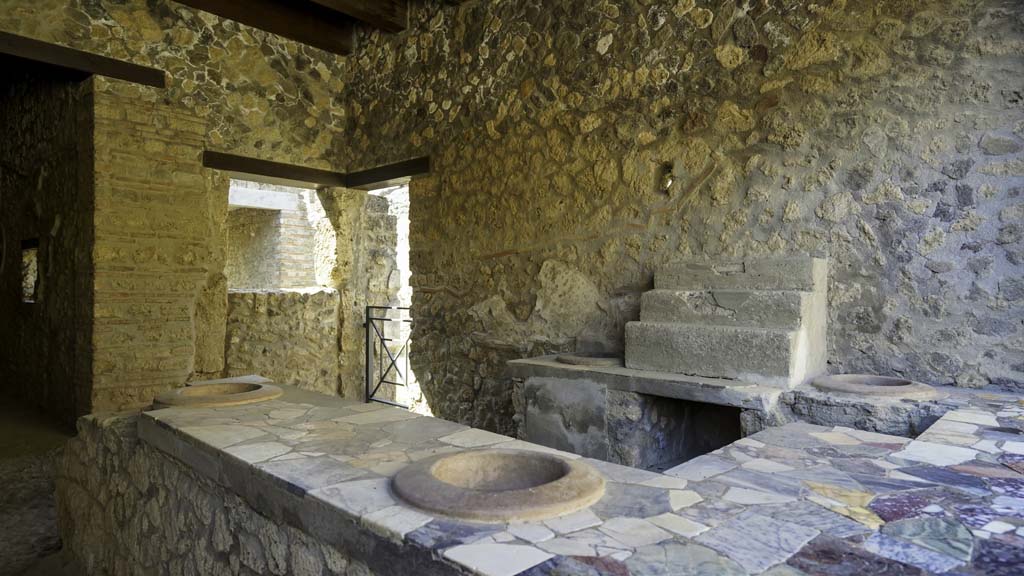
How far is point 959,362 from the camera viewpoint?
3.13 m

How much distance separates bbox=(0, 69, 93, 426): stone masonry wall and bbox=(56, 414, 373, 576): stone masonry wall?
59.3 inches

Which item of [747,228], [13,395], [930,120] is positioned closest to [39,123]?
[13,395]

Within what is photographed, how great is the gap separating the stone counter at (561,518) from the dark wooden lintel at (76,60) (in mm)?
3150

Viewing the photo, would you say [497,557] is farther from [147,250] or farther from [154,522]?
[147,250]

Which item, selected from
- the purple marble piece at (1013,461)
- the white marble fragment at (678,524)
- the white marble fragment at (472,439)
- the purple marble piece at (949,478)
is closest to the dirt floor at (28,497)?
the white marble fragment at (472,439)

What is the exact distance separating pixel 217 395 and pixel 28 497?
6.77 ft

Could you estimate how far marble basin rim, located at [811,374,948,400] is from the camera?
2871 mm

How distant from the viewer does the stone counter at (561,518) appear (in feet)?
4.75

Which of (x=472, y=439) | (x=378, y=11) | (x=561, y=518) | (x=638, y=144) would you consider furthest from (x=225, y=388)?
(x=378, y=11)

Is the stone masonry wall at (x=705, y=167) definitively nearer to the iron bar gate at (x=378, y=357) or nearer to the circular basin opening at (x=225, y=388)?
the iron bar gate at (x=378, y=357)

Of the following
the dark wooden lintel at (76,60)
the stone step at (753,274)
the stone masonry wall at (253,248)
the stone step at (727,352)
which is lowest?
the stone step at (727,352)

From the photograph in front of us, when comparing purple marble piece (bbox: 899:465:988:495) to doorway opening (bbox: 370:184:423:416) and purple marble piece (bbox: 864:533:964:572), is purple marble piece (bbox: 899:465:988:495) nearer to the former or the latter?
purple marble piece (bbox: 864:533:964:572)

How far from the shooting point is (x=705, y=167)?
Result: 3.99 m

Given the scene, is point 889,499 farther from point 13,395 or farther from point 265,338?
point 13,395
